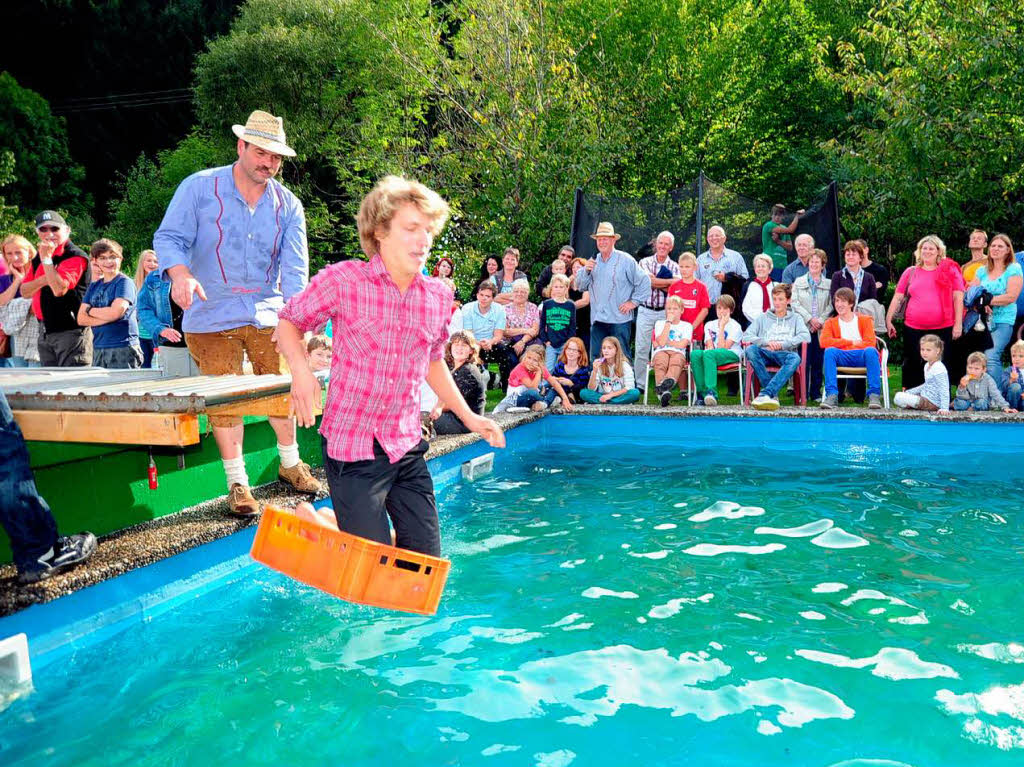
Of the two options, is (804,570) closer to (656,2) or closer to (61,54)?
(656,2)

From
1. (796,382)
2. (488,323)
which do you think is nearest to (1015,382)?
(796,382)

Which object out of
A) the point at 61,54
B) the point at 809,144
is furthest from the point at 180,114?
the point at 809,144

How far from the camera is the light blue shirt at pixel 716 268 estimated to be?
35.6ft

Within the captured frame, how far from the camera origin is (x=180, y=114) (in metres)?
38.8

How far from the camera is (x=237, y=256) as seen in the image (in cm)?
473

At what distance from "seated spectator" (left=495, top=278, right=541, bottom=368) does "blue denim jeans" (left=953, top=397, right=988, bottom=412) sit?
14.8 feet

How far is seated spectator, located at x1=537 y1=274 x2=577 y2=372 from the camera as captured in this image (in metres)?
10.3

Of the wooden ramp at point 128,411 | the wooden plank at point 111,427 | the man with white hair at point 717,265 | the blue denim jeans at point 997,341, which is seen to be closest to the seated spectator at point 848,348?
the blue denim jeans at point 997,341

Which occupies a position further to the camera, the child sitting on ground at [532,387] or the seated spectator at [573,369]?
the seated spectator at [573,369]

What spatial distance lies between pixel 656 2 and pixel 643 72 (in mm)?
1890

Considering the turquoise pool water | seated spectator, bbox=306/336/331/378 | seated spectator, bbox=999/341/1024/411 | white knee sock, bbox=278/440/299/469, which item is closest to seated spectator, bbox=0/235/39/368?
seated spectator, bbox=306/336/331/378

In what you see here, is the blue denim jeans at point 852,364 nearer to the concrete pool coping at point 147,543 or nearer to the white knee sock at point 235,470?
the concrete pool coping at point 147,543

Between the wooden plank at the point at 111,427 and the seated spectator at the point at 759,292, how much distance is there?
7512mm

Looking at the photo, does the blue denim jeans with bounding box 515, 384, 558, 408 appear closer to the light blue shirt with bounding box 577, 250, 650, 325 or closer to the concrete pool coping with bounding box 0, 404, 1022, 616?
the light blue shirt with bounding box 577, 250, 650, 325
